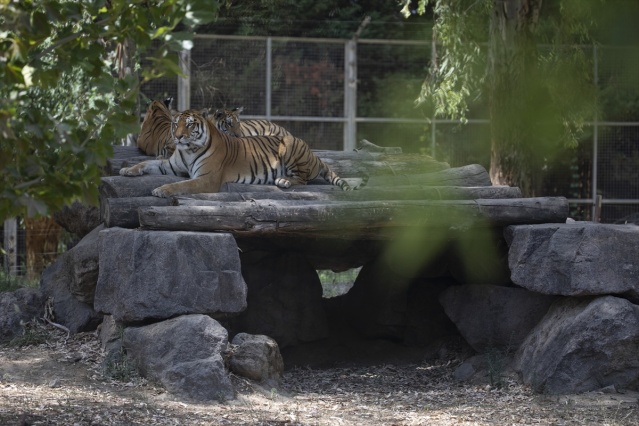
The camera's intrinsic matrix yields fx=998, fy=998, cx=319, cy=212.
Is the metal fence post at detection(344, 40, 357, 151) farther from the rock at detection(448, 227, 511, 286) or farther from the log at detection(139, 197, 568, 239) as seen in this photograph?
the log at detection(139, 197, 568, 239)

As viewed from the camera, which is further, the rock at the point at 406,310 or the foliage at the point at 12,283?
the foliage at the point at 12,283

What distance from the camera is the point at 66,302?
8055 mm

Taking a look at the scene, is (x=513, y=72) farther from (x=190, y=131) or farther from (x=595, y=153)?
(x=190, y=131)

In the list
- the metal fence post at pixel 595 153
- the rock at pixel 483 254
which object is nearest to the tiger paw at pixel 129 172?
the rock at pixel 483 254

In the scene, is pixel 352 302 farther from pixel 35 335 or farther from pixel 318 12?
pixel 318 12

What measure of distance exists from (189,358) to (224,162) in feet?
7.30

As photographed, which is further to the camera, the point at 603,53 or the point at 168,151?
the point at 603,53

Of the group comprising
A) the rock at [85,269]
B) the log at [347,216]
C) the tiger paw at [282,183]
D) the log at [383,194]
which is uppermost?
the tiger paw at [282,183]

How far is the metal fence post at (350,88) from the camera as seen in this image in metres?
12.6

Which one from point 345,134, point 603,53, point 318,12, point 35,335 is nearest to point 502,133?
point 345,134

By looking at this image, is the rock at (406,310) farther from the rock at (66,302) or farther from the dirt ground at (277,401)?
the rock at (66,302)

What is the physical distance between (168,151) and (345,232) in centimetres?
206

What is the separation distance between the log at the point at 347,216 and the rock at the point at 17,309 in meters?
1.73

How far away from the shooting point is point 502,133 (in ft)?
35.2
